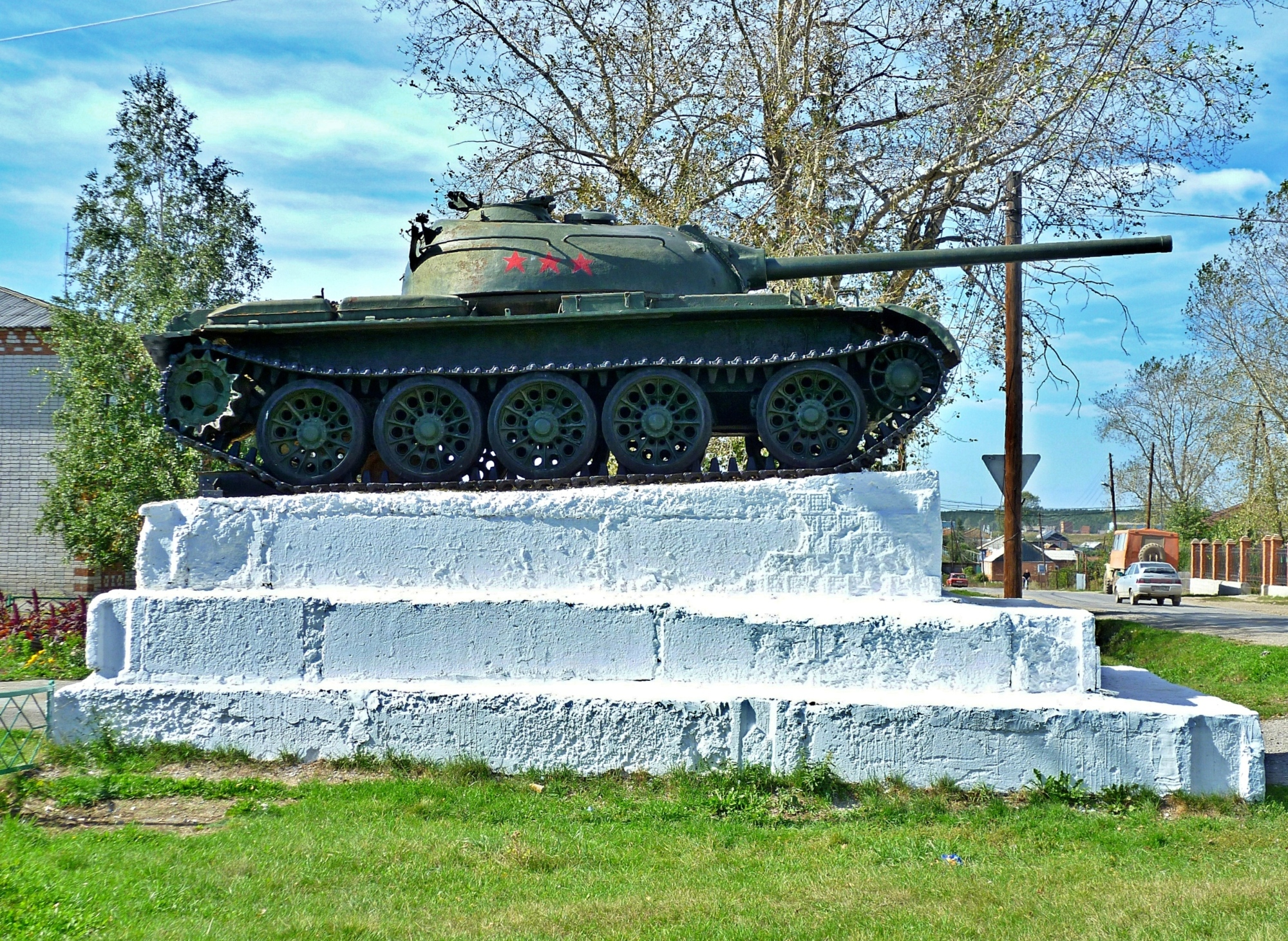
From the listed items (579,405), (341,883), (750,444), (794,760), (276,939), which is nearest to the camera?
(276,939)

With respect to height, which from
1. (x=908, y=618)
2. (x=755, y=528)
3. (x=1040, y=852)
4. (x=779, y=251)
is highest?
(x=779, y=251)

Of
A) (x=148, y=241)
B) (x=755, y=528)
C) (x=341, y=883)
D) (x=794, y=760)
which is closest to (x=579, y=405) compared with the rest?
(x=755, y=528)

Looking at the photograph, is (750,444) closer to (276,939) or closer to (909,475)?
(909,475)

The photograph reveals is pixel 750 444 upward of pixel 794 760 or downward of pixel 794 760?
upward

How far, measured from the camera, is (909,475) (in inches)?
315

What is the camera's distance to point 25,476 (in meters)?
21.3

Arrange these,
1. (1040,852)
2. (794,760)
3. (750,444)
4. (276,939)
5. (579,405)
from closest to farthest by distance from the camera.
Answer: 1. (276,939)
2. (1040,852)
3. (794,760)
4. (579,405)
5. (750,444)

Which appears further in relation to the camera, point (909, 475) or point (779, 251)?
point (779, 251)

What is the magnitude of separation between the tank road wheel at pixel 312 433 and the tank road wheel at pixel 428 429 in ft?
0.77

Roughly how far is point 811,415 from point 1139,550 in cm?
Answer: 4061

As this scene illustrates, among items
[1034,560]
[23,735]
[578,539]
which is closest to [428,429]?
[578,539]

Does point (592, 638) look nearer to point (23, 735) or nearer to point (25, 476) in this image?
point (23, 735)

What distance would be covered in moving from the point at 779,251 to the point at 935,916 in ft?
41.9

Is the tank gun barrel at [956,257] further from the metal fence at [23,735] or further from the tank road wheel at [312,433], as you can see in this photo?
the metal fence at [23,735]
